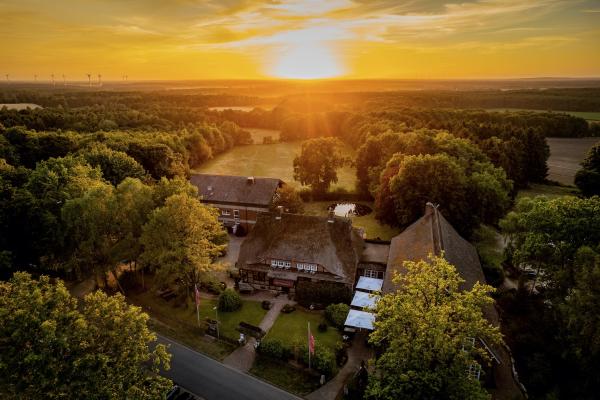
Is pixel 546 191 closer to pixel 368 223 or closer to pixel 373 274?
pixel 368 223

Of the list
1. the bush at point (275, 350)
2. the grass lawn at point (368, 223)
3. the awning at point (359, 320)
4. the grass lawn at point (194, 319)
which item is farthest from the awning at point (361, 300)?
the grass lawn at point (368, 223)

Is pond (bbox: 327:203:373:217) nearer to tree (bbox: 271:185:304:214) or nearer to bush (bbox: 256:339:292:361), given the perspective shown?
tree (bbox: 271:185:304:214)

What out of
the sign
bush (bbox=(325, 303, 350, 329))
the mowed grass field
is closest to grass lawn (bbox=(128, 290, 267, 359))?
the sign

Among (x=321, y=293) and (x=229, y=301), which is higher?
(x=321, y=293)

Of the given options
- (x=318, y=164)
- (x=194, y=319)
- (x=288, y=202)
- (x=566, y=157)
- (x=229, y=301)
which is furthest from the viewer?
(x=566, y=157)

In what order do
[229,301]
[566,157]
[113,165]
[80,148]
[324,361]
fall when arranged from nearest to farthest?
[324,361] < [229,301] < [113,165] < [80,148] < [566,157]

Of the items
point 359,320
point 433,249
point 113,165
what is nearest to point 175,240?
point 359,320

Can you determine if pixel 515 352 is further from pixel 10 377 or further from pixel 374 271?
pixel 10 377

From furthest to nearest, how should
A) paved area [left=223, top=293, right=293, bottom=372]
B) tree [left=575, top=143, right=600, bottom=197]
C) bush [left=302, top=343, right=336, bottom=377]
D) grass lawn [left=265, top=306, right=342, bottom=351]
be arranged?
tree [left=575, top=143, right=600, bottom=197] < grass lawn [left=265, top=306, right=342, bottom=351] < paved area [left=223, top=293, right=293, bottom=372] < bush [left=302, top=343, right=336, bottom=377]
